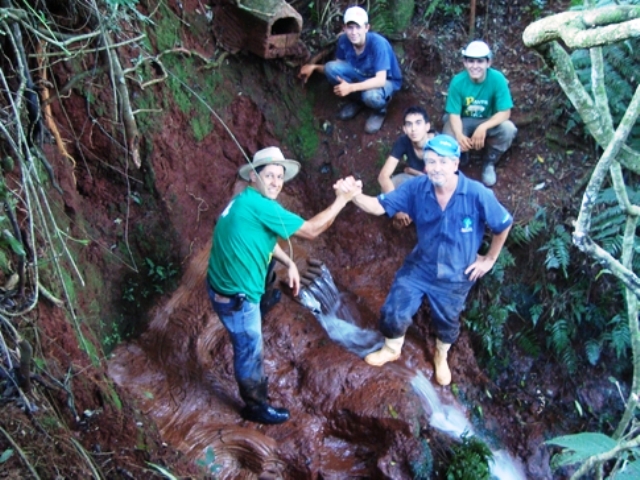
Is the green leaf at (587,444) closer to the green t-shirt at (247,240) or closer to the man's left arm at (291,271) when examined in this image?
the green t-shirt at (247,240)

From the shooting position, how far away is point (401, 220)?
6.15 m

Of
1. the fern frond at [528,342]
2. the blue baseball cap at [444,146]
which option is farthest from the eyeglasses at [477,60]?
the fern frond at [528,342]

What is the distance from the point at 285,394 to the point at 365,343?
104 cm

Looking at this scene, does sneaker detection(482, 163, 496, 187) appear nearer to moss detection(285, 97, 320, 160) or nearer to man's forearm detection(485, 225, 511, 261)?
man's forearm detection(485, 225, 511, 261)

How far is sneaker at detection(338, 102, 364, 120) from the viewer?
7035mm

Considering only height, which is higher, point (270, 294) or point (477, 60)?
point (477, 60)

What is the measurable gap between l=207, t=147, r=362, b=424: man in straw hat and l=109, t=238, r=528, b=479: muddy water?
2.53ft

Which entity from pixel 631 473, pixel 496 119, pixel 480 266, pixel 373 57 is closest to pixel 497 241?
pixel 480 266

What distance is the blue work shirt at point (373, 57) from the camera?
6.36 m

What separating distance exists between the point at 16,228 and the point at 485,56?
438cm

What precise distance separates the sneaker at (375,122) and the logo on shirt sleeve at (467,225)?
258 centimetres

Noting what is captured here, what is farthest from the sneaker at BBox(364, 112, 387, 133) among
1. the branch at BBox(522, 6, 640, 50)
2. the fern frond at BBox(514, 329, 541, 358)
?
the branch at BBox(522, 6, 640, 50)

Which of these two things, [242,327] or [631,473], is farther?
[242,327]

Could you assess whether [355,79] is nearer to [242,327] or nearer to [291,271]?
[291,271]
